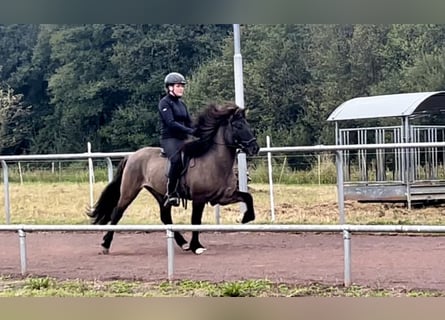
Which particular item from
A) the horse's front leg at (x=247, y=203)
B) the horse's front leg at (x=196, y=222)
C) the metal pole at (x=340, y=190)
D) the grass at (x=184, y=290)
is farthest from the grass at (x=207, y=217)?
the horse's front leg at (x=247, y=203)

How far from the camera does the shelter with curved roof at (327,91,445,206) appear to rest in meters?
12.0

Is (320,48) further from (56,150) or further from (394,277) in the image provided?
(394,277)

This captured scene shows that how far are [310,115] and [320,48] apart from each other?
13.1ft

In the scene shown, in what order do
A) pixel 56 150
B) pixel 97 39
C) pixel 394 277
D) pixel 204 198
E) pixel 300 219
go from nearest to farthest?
1. pixel 394 277
2. pixel 204 198
3. pixel 300 219
4. pixel 56 150
5. pixel 97 39

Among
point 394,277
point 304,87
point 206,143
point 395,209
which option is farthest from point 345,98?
point 394,277

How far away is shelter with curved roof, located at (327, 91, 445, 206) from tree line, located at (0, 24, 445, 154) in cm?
643

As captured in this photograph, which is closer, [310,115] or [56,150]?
[56,150]

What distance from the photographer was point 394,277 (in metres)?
5.80

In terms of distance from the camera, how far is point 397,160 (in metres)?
13.0

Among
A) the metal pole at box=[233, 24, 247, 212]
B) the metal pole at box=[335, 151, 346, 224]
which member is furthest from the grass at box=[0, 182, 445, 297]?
the metal pole at box=[335, 151, 346, 224]

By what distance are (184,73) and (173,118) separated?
17915 millimetres

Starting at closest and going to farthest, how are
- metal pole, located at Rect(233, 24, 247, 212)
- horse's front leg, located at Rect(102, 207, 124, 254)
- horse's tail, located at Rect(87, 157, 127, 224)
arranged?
horse's front leg, located at Rect(102, 207, 124, 254), horse's tail, located at Rect(87, 157, 127, 224), metal pole, located at Rect(233, 24, 247, 212)

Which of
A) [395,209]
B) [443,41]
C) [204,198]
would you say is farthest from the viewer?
[443,41]

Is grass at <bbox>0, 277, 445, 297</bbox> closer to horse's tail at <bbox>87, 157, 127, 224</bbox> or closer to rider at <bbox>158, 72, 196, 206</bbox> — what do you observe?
rider at <bbox>158, 72, 196, 206</bbox>
